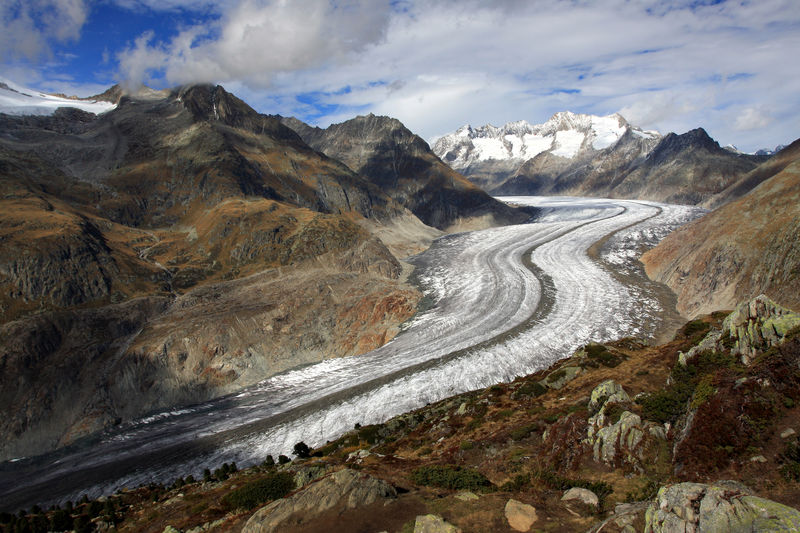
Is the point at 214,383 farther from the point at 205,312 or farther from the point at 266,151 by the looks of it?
the point at 266,151

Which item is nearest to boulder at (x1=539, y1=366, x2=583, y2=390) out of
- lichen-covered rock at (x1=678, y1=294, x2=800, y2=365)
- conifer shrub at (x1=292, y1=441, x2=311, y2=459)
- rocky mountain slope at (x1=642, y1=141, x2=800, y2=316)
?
lichen-covered rock at (x1=678, y1=294, x2=800, y2=365)

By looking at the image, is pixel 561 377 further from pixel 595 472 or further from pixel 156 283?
pixel 156 283

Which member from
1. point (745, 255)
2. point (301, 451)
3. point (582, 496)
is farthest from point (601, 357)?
point (745, 255)

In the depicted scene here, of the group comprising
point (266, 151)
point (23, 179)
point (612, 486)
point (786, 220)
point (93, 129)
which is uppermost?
point (93, 129)

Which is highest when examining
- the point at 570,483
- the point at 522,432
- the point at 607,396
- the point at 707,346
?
the point at 707,346

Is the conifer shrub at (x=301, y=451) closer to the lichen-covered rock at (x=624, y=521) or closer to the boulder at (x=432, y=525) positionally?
the boulder at (x=432, y=525)

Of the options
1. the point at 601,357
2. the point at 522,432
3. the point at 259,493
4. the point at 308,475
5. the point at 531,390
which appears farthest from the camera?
the point at 601,357

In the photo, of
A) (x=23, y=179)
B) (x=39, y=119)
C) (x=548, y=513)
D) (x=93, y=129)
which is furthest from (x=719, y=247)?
(x=39, y=119)
